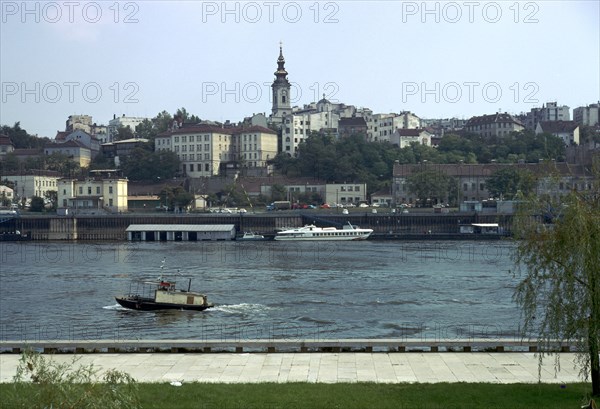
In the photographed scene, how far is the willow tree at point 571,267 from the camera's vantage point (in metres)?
18.1

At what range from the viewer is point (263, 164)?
138 metres

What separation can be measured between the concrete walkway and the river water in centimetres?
729

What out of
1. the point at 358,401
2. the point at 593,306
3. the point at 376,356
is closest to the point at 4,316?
the point at 376,356

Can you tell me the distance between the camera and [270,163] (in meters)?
138

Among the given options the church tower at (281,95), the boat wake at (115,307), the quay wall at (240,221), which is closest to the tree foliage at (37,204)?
the quay wall at (240,221)

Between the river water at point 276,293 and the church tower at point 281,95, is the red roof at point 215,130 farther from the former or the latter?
the river water at point 276,293

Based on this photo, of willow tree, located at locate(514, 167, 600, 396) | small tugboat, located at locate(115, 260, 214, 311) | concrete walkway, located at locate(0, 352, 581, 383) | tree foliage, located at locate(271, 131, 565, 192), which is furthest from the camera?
tree foliage, located at locate(271, 131, 565, 192)

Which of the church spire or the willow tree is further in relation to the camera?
the church spire

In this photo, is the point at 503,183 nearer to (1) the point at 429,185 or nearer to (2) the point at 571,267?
(1) the point at 429,185

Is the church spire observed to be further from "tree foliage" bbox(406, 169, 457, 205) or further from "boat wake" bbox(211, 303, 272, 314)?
"boat wake" bbox(211, 303, 272, 314)

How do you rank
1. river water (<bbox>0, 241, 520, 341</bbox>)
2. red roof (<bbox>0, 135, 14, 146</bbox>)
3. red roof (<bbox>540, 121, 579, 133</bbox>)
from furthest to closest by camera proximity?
red roof (<bbox>0, 135, 14, 146</bbox>)
red roof (<bbox>540, 121, 579, 133</bbox>)
river water (<bbox>0, 241, 520, 341</bbox>)

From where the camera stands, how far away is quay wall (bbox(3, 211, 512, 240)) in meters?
102

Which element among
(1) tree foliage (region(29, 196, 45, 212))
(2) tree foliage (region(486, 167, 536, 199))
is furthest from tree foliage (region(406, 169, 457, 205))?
(1) tree foliage (region(29, 196, 45, 212))

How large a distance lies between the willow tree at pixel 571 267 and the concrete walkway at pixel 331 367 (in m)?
2.92
